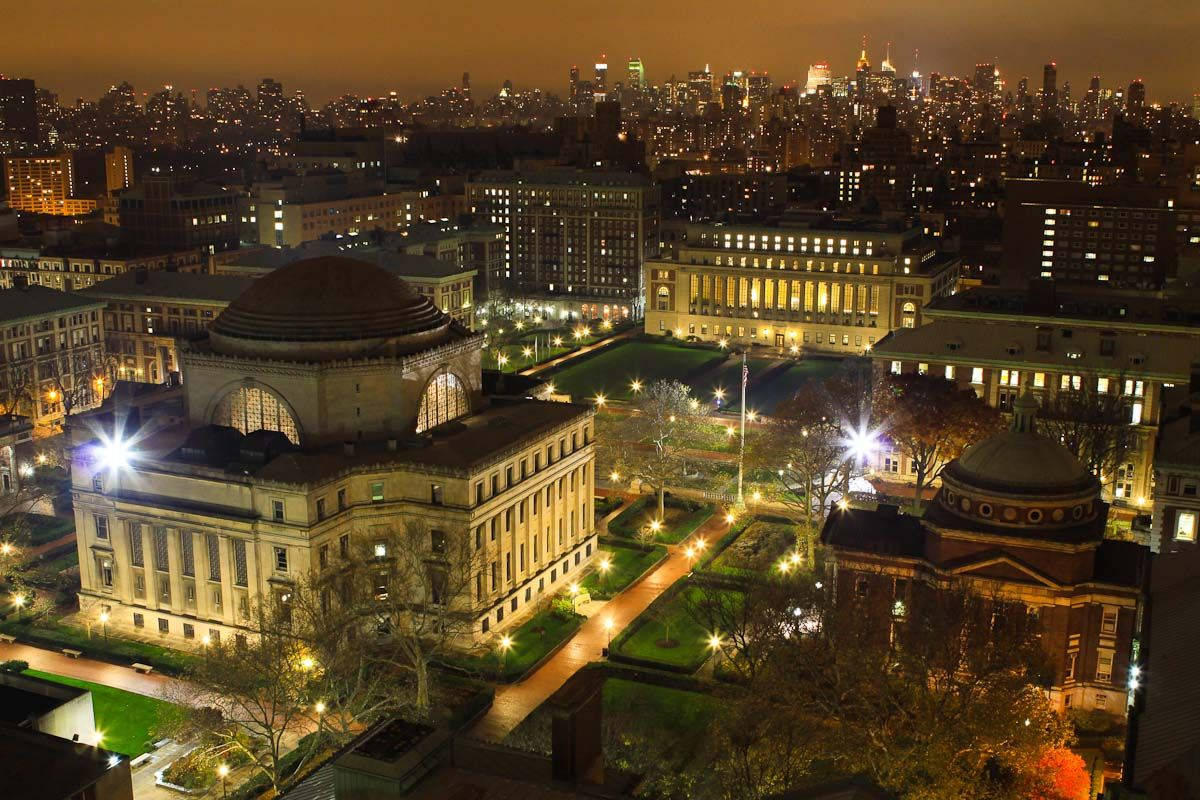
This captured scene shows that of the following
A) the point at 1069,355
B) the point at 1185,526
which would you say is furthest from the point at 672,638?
the point at 1069,355

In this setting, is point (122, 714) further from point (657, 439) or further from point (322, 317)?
point (657, 439)

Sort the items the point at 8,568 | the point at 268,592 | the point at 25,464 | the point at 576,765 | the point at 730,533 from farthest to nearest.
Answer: the point at 25,464, the point at 730,533, the point at 8,568, the point at 268,592, the point at 576,765

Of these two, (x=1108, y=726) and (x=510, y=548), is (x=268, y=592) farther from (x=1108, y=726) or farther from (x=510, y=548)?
(x=1108, y=726)

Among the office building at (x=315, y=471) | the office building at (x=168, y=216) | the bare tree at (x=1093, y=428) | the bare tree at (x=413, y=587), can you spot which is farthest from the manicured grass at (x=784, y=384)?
the office building at (x=168, y=216)

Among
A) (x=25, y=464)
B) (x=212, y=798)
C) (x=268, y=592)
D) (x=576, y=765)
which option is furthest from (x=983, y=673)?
(x=25, y=464)

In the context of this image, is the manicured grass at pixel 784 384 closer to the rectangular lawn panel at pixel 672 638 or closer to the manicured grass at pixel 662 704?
the rectangular lawn panel at pixel 672 638

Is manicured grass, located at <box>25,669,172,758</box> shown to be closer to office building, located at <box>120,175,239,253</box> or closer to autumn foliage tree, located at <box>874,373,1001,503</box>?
autumn foliage tree, located at <box>874,373,1001,503</box>

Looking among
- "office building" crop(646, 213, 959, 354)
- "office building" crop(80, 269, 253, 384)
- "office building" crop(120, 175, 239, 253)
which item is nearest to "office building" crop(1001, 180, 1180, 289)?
"office building" crop(646, 213, 959, 354)
